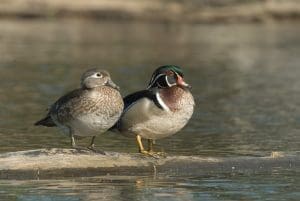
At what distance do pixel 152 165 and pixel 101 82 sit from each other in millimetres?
1059

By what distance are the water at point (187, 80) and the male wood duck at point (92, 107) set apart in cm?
58

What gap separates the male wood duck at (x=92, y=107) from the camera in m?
11.6

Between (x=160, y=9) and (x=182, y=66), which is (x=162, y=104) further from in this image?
(x=160, y=9)

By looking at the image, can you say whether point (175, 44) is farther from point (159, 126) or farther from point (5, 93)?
point (159, 126)

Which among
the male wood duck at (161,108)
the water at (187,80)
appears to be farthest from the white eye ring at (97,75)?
the water at (187,80)

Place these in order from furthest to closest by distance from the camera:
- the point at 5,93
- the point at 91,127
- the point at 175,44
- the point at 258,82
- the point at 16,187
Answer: the point at 175,44 < the point at 258,82 < the point at 5,93 < the point at 91,127 < the point at 16,187

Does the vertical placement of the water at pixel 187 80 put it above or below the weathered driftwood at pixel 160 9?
below

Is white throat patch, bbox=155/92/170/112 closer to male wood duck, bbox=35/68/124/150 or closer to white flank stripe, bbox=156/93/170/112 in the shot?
white flank stripe, bbox=156/93/170/112

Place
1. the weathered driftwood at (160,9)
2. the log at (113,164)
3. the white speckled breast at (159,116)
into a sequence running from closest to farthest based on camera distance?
the log at (113,164) → the white speckled breast at (159,116) → the weathered driftwood at (160,9)

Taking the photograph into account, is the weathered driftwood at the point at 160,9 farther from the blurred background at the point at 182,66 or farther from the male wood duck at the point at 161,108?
the male wood duck at the point at 161,108

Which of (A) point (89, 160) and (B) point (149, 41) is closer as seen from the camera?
(A) point (89, 160)

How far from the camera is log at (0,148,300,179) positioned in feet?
37.2

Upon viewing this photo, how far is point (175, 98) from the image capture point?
11938mm

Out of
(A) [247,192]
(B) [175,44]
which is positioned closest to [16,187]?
(A) [247,192]
